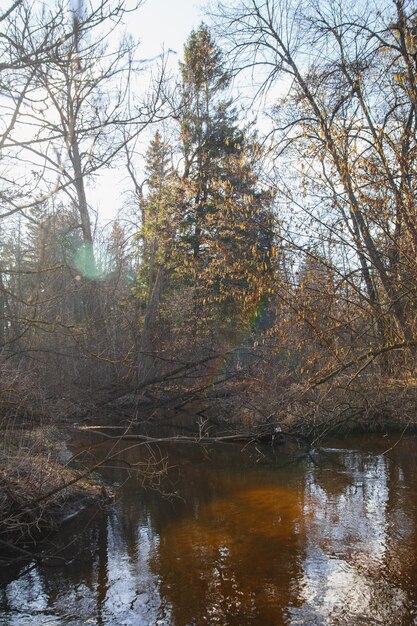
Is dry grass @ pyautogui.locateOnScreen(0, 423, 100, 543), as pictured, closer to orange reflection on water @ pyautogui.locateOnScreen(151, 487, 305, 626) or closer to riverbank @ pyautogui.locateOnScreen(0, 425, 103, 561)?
riverbank @ pyautogui.locateOnScreen(0, 425, 103, 561)

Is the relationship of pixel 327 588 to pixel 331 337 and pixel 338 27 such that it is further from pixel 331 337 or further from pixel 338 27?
pixel 338 27

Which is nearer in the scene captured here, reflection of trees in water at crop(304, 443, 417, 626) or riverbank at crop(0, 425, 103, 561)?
reflection of trees in water at crop(304, 443, 417, 626)

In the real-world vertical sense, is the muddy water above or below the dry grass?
below

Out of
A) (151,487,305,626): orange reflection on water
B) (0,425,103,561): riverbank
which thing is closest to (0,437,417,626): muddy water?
(151,487,305,626): orange reflection on water

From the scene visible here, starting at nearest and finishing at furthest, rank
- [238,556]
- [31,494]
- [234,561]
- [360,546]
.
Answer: [234,561]
[238,556]
[360,546]
[31,494]

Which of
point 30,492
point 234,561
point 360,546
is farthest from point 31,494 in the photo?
point 360,546

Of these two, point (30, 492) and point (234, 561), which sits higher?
point (30, 492)

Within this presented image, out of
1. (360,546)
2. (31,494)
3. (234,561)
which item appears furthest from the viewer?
(31,494)

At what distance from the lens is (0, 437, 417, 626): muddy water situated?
6.20 m

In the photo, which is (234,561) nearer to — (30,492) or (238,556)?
(238,556)

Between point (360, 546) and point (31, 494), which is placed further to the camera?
point (31, 494)

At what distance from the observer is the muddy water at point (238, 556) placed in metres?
6.20

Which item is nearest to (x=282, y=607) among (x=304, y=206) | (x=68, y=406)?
(x=304, y=206)

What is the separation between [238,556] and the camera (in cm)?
766
